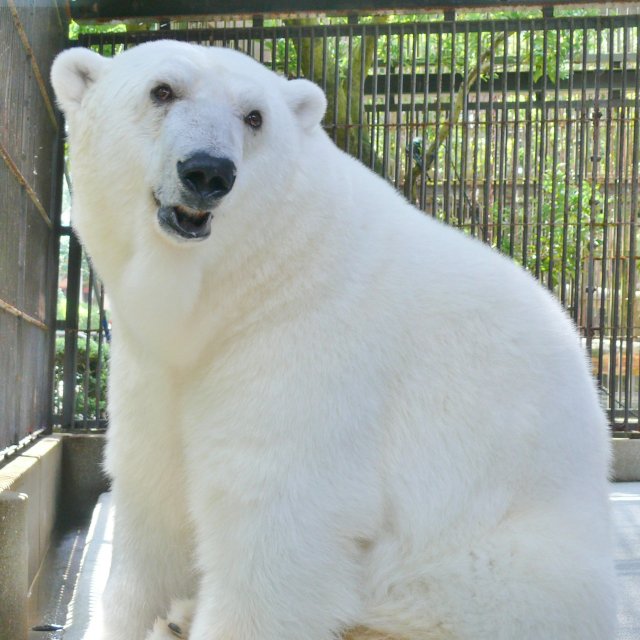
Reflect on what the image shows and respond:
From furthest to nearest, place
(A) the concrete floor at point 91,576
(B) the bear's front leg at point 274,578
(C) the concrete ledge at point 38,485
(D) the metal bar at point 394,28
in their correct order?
(D) the metal bar at point 394,28 < (C) the concrete ledge at point 38,485 < (A) the concrete floor at point 91,576 < (B) the bear's front leg at point 274,578

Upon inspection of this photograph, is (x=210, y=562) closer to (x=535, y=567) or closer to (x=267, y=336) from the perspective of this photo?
(x=267, y=336)

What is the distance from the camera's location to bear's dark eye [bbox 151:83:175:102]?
2424mm

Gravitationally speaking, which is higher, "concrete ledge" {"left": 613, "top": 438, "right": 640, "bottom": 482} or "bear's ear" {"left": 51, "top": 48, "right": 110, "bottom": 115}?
"bear's ear" {"left": 51, "top": 48, "right": 110, "bottom": 115}

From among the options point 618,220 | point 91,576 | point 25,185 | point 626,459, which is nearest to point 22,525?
point 91,576

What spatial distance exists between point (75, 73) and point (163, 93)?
34cm

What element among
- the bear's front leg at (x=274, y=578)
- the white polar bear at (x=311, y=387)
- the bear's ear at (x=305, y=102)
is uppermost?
the bear's ear at (x=305, y=102)

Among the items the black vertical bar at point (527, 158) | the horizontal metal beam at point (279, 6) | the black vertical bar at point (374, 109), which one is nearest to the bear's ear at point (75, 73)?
the horizontal metal beam at point (279, 6)

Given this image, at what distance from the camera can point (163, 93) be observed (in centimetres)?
242

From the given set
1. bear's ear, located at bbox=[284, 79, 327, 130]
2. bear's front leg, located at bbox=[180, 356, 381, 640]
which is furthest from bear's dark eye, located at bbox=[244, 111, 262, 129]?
bear's front leg, located at bbox=[180, 356, 381, 640]

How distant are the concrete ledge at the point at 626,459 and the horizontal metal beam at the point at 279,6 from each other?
2859 mm

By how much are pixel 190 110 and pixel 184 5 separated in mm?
4058

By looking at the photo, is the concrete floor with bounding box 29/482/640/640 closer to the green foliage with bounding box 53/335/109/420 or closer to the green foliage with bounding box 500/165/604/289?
the green foliage with bounding box 53/335/109/420

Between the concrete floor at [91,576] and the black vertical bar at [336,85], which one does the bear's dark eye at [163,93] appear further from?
the black vertical bar at [336,85]

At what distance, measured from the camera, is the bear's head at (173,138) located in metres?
2.29
